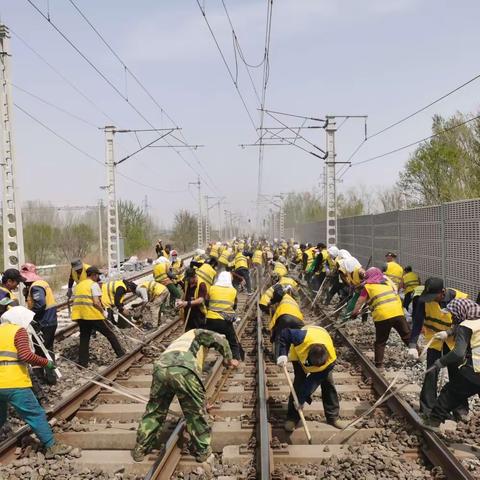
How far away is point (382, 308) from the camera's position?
8188 mm

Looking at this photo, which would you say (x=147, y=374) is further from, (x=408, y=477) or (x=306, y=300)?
(x=306, y=300)

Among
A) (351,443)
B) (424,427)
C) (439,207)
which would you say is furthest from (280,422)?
(439,207)

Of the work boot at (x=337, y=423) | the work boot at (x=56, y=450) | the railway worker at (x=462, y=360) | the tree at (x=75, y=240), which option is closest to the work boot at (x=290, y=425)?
the work boot at (x=337, y=423)

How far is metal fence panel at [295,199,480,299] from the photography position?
11.5 meters

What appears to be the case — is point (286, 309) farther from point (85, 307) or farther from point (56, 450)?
point (85, 307)

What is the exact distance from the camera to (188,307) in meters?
8.61

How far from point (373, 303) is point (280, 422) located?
9.51ft

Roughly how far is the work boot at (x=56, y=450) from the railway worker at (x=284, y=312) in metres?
2.74

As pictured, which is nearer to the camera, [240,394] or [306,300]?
[240,394]

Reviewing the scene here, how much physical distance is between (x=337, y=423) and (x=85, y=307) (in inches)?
179

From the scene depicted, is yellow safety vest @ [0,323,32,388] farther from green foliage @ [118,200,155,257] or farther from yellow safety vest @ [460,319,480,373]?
green foliage @ [118,200,155,257]

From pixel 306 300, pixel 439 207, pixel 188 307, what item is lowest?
pixel 306 300

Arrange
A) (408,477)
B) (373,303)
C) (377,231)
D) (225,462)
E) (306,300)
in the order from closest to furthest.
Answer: (408,477) < (225,462) < (373,303) < (306,300) < (377,231)

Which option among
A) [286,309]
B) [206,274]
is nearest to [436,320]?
[286,309]
